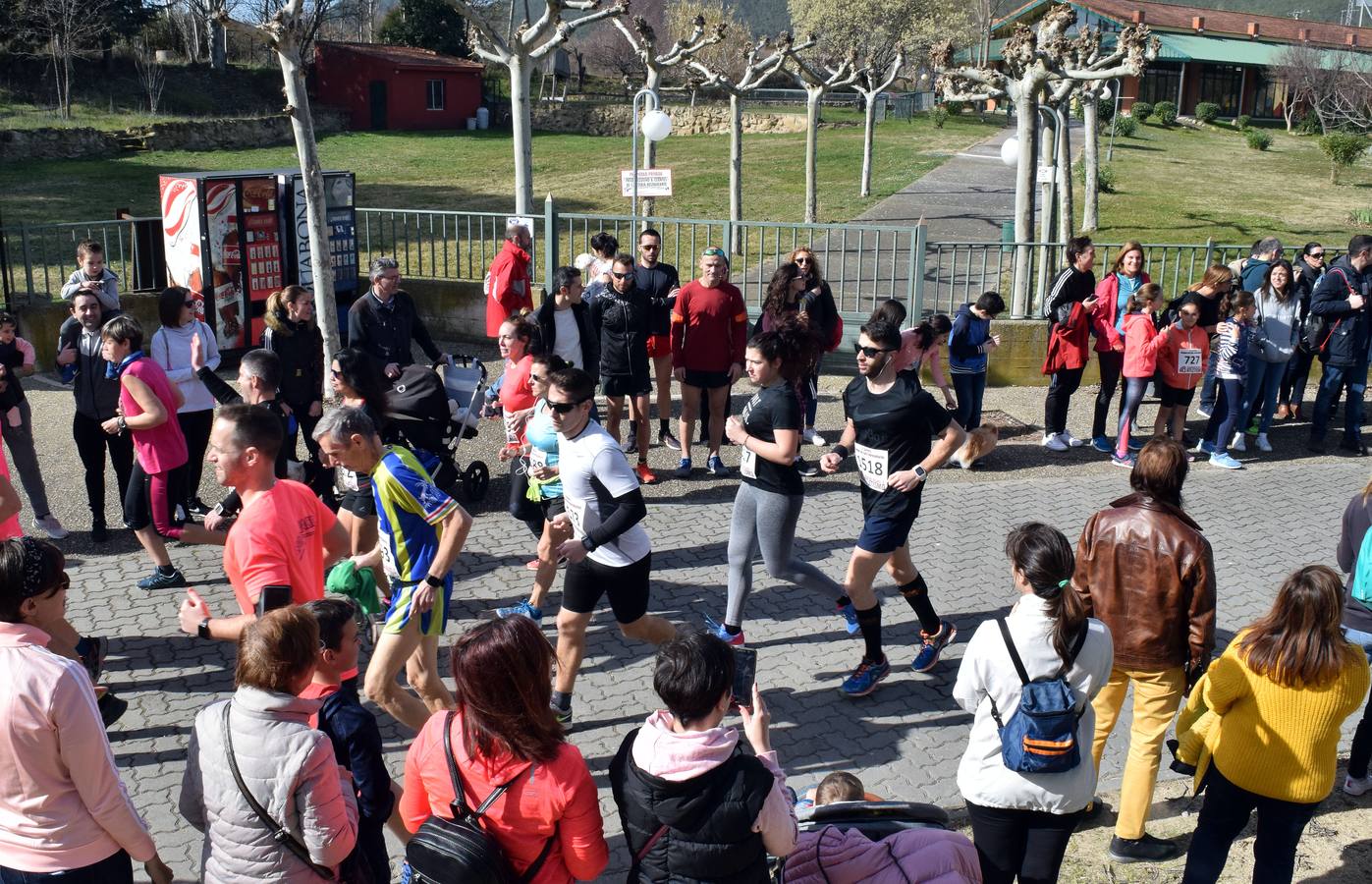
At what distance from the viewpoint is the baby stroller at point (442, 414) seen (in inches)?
301

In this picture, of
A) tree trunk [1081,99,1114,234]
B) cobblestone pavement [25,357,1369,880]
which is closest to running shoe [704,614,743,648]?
cobblestone pavement [25,357,1369,880]

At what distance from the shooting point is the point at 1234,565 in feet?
25.8

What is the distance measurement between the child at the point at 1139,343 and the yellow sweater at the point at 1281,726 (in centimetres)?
599

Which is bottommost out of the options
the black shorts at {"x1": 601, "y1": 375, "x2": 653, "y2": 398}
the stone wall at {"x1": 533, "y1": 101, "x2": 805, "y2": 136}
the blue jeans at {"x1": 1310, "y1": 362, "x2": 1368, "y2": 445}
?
the blue jeans at {"x1": 1310, "y1": 362, "x2": 1368, "y2": 445}

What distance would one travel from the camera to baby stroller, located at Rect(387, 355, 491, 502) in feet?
25.1

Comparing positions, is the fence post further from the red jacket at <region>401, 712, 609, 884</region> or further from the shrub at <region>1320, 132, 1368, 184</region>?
the shrub at <region>1320, 132, 1368, 184</region>

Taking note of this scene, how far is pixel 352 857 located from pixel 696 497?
5.68 meters

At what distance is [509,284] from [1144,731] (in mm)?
6835

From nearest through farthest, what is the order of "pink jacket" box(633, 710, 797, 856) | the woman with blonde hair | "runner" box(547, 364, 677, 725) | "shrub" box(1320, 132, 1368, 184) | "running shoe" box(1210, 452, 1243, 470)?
"pink jacket" box(633, 710, 797, 856)
the woman with blonde hair
"runner" box(547, 364, 677, 725)
"running shoe" box(1210, 452, 1243, 470)
"shrub" box(1320, 132, 1368, 184)

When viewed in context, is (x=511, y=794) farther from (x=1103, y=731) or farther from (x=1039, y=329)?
(x=1039, y=329)

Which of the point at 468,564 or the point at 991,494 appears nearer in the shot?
the point at 468,564

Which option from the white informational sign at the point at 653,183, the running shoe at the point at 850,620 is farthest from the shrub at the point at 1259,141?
the running shoe at the point at 850,620

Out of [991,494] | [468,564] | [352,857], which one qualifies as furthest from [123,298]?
[352,857]

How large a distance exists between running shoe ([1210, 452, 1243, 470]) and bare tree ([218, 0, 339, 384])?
25.4 ft
